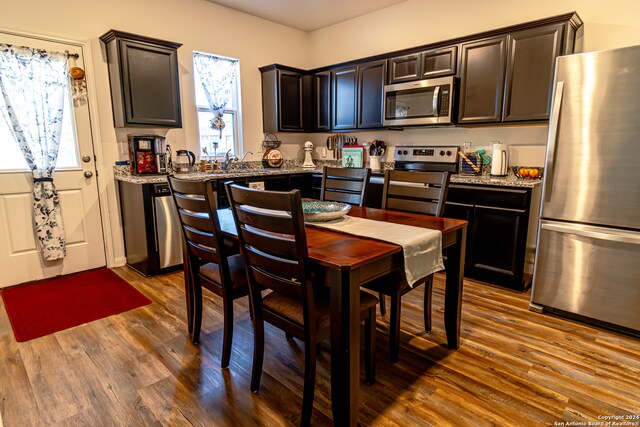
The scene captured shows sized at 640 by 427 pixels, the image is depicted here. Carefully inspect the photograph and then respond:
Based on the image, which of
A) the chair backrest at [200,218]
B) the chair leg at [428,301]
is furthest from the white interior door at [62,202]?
the chair leg at [428,301]

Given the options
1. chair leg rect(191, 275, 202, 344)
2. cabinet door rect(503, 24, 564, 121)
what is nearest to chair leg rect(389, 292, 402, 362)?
chair leg rect(191, 275, 202, 344)

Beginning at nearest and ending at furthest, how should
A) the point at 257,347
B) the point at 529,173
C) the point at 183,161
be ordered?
the point at 257,347 → the point at 529,173 → the point at 183,161

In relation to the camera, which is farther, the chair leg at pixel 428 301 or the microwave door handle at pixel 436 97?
the microwave door handle at pixel 436 97

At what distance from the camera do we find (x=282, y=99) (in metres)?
4.57

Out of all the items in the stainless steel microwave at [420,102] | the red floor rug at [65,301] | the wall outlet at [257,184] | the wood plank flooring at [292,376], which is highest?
the stainless steel microwave at [420,102]

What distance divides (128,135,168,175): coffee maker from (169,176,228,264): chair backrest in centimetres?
179

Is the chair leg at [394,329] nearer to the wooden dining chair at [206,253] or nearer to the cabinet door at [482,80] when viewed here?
the wooden dining chair at [206,253]

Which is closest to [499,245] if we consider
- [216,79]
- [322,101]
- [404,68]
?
[404,68]

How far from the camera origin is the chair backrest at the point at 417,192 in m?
2.24

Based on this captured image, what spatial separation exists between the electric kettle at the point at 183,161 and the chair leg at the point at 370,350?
2.94 metres

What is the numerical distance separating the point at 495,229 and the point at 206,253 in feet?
7.81

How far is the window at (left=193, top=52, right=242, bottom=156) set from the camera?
13.6 feet

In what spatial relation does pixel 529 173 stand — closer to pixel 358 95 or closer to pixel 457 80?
pixel 457 80

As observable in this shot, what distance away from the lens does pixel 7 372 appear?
1.97 m
